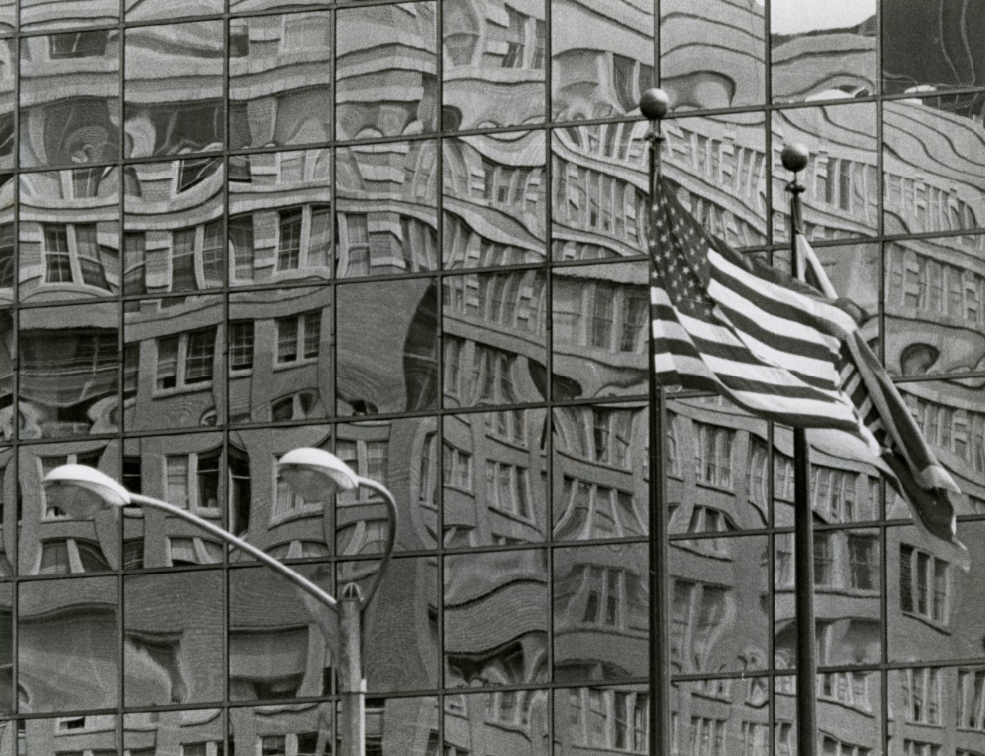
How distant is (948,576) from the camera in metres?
29.2

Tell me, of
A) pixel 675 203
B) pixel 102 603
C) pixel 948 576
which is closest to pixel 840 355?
pixel 675 203

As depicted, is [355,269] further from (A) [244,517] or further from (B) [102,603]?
(B) [102,603]

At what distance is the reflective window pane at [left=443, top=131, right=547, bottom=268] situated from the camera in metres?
30.7

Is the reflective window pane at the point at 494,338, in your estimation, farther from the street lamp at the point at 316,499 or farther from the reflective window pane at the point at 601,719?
the street lamp at the point at 316,499

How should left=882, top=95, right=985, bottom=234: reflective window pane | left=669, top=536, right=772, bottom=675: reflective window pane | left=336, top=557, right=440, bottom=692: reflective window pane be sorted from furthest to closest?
A: left=336, top=557, right=440, bottom=692: reflective window pane → left=882, top=95, right=985, bottom=234: reflective window pane → left=669, top=536, right=772, bottom=675: reflective window pane

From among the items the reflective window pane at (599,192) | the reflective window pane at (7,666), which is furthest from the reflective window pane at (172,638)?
the reflective window pane at (599,192)

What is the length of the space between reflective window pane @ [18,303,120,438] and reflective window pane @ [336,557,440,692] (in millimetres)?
4439

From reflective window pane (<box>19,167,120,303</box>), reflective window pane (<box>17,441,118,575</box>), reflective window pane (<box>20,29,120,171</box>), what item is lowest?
reflective window pane (<box>17,441,118,575</box>)

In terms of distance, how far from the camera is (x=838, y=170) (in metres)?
30.1

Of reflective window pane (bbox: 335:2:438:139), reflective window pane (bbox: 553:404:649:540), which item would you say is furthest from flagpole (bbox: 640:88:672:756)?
reflective window pane (bbox: 335:2:438:139)

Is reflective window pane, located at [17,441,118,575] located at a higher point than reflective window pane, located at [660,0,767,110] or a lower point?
lower

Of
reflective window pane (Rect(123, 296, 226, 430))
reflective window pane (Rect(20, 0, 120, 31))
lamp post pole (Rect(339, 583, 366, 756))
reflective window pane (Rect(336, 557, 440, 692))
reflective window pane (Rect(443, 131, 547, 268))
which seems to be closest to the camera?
lamp post pole (Rect(339, 583, 366, 756))

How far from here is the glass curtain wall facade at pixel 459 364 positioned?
29.6 meters

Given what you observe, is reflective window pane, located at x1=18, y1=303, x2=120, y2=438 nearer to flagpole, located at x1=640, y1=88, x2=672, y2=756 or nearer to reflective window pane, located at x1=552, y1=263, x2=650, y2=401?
reflective window pane, located at x1=552, y1=263, x2=650, y2=401
